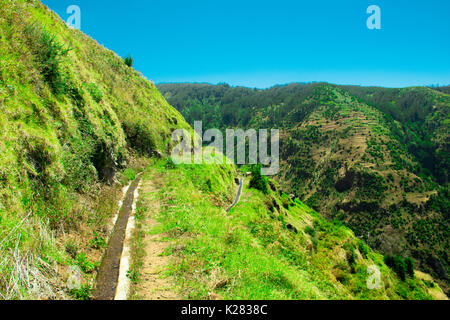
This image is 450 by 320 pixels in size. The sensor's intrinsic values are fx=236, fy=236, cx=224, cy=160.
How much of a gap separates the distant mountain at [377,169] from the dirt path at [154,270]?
94340 mm

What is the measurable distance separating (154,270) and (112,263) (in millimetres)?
1127

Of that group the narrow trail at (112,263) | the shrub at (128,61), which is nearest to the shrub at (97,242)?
the narrow trail at (112,263)

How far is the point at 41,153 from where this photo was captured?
6172 mm

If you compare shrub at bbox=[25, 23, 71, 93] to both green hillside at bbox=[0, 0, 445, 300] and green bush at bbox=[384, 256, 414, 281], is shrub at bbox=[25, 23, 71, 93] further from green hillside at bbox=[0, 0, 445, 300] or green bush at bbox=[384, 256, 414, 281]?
green bush at bbox=[384, 256, 414, 281]

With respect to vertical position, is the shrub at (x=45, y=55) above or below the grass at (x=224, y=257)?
above

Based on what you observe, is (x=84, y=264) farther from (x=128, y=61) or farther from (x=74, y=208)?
(x=128, y=61)

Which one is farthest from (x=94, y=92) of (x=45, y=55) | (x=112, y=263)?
(x=112, y=263)

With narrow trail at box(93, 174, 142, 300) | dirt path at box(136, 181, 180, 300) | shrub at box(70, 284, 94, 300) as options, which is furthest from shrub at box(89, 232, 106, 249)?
shrub at box(70, 284, 94, 300)

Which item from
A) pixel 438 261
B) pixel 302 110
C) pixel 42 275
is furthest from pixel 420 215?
pixel 42 275

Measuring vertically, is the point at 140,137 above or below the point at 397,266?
above

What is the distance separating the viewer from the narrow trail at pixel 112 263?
518cm

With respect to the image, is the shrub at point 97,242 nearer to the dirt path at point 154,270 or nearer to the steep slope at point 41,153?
the steep slope at point 41,153

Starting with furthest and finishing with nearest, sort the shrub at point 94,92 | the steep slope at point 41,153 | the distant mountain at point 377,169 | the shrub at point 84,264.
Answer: the distant mountain at point 377,169 → the shrub at point 94,92 → the shrub at point 84,264 → the steep slope at point 41,153
